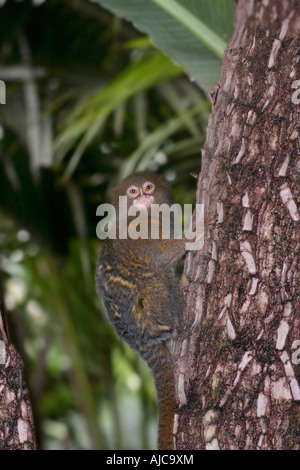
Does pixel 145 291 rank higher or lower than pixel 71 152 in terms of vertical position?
lower

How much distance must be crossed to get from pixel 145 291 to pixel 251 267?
748mm

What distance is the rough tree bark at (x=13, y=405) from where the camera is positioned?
53.5 inches

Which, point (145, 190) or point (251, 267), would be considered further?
point (145, 190)

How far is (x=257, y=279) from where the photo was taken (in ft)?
4.66

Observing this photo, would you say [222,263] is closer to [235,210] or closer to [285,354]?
[235,210]

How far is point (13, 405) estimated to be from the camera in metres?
1.38

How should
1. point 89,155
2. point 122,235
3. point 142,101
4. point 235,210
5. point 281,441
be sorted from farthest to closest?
point 89,155 → point 142,101 → point 122,235 → point 235,210 → point 281,441

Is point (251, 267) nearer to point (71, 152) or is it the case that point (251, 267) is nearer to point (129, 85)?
point (129, 85)

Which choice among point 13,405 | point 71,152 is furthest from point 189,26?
point 71,152

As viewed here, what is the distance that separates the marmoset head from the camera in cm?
248

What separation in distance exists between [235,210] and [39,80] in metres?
2.13

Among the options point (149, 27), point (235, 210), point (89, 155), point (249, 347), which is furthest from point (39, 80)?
point (249, 347)

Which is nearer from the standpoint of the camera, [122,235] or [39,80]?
[122,235]

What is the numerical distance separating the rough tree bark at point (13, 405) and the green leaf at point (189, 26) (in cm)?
131
